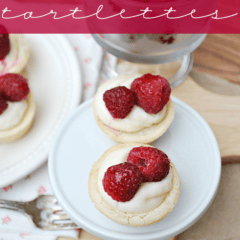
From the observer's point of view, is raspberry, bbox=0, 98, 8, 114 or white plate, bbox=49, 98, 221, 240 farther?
raspberry, bbox=0, 98, 8, 114

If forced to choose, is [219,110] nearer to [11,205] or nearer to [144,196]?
[144,196]

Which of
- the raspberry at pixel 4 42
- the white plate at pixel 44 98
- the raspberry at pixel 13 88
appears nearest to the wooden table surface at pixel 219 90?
the white plate at pixel 44 98

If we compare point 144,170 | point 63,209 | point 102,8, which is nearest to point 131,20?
point 102,8

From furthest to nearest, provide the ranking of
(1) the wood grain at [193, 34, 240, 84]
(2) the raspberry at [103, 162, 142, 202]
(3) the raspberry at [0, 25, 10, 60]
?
(1) the wood grain at [193, 34, 240, 84] → (3) the raspberry at [0, 25, 10, 60] → (2) the raspberry at [103, 162, 142, 202]

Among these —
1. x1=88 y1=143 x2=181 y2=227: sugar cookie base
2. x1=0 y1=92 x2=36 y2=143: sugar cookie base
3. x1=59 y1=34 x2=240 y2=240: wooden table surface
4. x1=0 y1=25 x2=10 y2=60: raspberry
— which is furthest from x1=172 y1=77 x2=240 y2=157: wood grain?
x1=0 y1=25 x2=10 y2=60: raspberry

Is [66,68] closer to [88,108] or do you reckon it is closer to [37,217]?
[88,108]

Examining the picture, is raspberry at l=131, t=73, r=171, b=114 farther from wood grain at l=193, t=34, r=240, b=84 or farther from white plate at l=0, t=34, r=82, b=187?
wood grain at l=193, t=34, r=240, b=84

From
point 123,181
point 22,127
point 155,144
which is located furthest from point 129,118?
point 22,127
